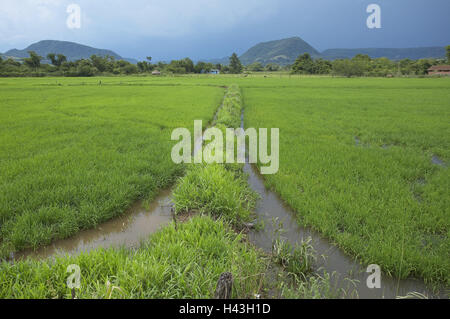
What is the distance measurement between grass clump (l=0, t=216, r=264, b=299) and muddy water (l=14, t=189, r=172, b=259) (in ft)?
1.63

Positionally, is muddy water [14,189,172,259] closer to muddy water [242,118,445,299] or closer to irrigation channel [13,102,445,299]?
irrigation channel [13,102,445,299]

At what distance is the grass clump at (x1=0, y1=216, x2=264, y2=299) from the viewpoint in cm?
188

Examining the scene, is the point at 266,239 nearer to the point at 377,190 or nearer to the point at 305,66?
the point at 377,190

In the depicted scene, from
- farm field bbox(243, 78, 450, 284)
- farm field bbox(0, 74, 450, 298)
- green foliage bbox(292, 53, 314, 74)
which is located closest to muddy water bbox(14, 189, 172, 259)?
farm field bbox(0, 74, 450, 298)

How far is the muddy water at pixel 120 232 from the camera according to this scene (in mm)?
2791

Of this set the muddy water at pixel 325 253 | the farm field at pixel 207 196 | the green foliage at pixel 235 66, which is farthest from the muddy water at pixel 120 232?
the green foliage at pixel 235 66

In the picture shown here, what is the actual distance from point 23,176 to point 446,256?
21.1 ft

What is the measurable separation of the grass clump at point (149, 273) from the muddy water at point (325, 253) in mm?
767

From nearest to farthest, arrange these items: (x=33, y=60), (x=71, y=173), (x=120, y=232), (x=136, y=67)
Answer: (x=120, y=232) < (x=71, y=173) < (x=33, y=60) < (x=136, y=67)

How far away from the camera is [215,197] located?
3.56 metres

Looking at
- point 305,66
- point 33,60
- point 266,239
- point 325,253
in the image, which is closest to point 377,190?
point 325,253

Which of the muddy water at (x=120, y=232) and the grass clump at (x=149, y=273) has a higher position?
the grass clump at (x=149, y=273)

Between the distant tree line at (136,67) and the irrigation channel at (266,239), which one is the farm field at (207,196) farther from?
the distant tree line at (136,67)

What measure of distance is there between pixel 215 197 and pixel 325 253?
1694 millimetres
